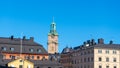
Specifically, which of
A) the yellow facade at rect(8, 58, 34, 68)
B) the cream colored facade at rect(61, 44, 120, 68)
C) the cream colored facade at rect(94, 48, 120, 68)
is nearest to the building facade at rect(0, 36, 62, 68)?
Answer: the yellow facade at rect(8, 58, 34, 68)

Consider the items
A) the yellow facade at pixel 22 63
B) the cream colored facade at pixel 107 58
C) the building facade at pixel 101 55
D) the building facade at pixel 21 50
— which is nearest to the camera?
the yellow facade at pixel 22 63

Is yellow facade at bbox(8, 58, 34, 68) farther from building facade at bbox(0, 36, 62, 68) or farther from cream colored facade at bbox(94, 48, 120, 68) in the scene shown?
cream colored facade at bbox(94, 48, 120, 68)

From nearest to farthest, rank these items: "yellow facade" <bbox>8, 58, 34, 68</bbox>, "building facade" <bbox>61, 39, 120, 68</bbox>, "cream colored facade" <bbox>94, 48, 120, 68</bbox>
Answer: "yellow facade" <bbox>8, 58, 34, 68</bbox> < "building facade" <bbox>61, 39, 120, 68</bbox> < "cream colored facade" <bbox>94, 48, 120, 68</bbox>

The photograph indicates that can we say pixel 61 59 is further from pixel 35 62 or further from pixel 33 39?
pixel 35 62

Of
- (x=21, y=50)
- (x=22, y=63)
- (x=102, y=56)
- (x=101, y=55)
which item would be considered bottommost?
(x=22, y=63)

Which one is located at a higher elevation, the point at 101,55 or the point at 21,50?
the point at 21,50

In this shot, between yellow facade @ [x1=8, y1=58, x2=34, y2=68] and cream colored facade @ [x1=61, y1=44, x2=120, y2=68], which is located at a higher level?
cream colored facade @ [x1=61, y1=44, x2=120, y2=68]

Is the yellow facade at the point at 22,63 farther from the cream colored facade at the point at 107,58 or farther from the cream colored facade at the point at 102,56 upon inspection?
the cream colored facade at the point at 107,58

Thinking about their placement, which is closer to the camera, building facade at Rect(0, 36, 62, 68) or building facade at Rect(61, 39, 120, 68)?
building facade at Rect(0, 36, 62, 68)

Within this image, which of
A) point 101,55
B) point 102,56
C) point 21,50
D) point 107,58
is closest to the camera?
point 21,50

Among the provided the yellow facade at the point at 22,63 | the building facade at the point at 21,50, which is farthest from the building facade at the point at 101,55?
the yellow facade at the point at 22,63

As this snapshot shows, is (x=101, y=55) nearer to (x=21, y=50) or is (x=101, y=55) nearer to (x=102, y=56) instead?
(x=102, y=56)

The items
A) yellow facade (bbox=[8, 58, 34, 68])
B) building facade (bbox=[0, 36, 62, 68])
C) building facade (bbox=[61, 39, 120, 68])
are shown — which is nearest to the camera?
yellow facade (bbox=[8, 58, 34, 68])

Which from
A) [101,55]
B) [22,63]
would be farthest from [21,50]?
[101,55]
